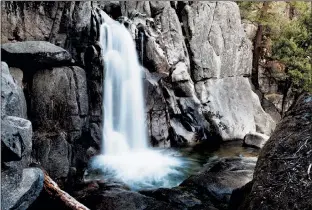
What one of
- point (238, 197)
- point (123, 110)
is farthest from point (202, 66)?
point (238, 197)

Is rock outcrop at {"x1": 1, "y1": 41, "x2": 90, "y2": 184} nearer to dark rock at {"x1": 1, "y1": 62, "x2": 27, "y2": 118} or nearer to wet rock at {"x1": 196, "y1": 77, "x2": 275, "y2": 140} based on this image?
dark rock at {"x1": 1, "y1": 62, "x2": 27, "y2": 118}

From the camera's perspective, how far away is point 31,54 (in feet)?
26.4

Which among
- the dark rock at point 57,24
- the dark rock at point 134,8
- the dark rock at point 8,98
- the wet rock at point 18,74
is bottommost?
the dark rock at point 8,98

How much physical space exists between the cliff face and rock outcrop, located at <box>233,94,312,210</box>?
200 inches

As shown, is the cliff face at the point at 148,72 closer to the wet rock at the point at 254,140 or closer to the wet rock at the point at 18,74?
the wet rock at the point at 18,74

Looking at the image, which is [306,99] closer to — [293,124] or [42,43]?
[293,124]

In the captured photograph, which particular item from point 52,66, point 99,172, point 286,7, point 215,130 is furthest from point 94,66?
point 286,7

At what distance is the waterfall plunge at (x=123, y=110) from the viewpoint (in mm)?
9703

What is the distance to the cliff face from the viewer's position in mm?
8086

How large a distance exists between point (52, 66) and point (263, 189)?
624cm

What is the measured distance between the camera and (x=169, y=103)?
12609mm

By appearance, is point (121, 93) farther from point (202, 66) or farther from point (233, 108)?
point (233, 108)

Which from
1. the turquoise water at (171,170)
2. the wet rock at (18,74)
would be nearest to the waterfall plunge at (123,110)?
the turquoise water at (171,170)

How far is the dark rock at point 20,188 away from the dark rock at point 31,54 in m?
4.25
